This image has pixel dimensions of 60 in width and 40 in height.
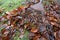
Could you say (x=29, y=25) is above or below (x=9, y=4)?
below

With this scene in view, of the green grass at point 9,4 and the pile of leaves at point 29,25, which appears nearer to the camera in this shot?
the pile of leaves at point 29,25

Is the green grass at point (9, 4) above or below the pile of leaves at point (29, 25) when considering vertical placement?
above

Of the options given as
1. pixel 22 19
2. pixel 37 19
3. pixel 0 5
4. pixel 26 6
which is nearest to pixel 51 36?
pixel 37 19

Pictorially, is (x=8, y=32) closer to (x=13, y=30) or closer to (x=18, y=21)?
(x=13, y=30)

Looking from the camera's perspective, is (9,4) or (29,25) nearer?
(29,25)

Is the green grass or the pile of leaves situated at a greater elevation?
the green grass
